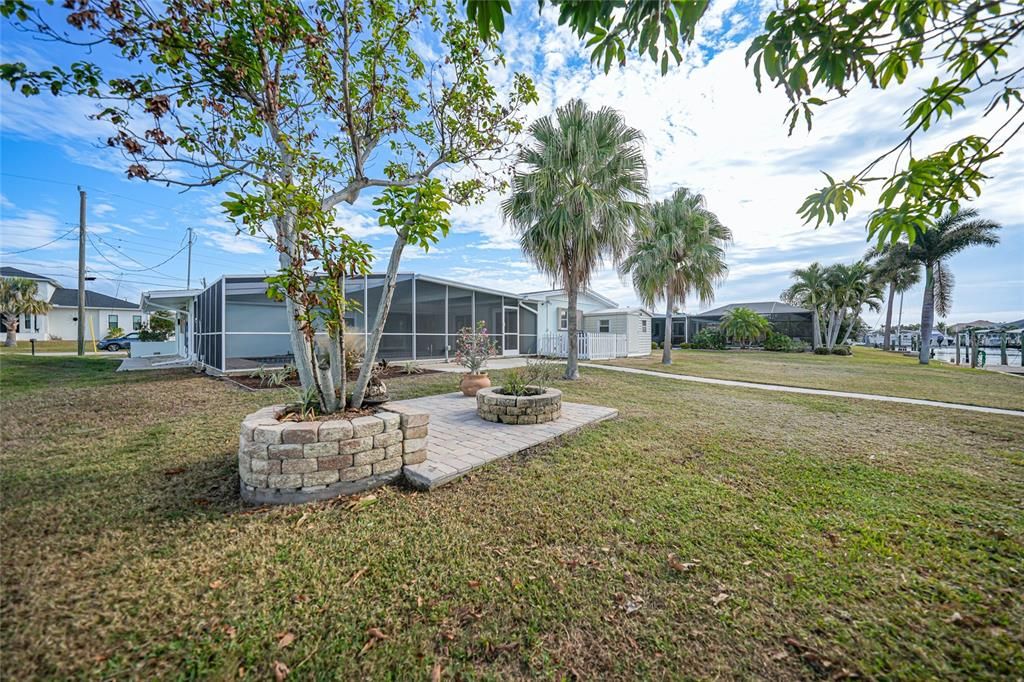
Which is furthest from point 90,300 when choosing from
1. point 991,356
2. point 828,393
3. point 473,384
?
point 991,356

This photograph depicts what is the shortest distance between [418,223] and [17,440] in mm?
5847

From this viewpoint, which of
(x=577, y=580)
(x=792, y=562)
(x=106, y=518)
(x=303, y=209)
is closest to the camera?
(x=577, y=580)

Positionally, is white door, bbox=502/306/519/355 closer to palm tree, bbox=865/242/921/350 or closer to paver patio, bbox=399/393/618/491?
paver patio, bbox=399/393/618/491

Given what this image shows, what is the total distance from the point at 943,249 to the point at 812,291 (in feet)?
26.6

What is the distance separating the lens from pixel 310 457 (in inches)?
120

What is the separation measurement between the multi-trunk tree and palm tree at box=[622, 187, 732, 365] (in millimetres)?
11857

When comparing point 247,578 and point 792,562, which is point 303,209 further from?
point 792,562

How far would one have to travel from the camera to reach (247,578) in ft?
7.14

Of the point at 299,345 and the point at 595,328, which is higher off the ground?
the point at 595,328

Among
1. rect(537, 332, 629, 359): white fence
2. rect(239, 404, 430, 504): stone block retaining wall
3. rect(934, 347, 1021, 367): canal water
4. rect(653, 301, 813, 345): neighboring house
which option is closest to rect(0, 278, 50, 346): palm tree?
rect(537, 332, 629, 359): white fence

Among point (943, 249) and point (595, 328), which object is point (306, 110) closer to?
point (595, 328)

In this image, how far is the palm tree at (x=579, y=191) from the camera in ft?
29.0

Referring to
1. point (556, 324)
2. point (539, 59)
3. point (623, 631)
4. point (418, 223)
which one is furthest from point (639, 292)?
point (623, 631)

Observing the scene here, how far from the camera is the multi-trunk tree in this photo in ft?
9.70
